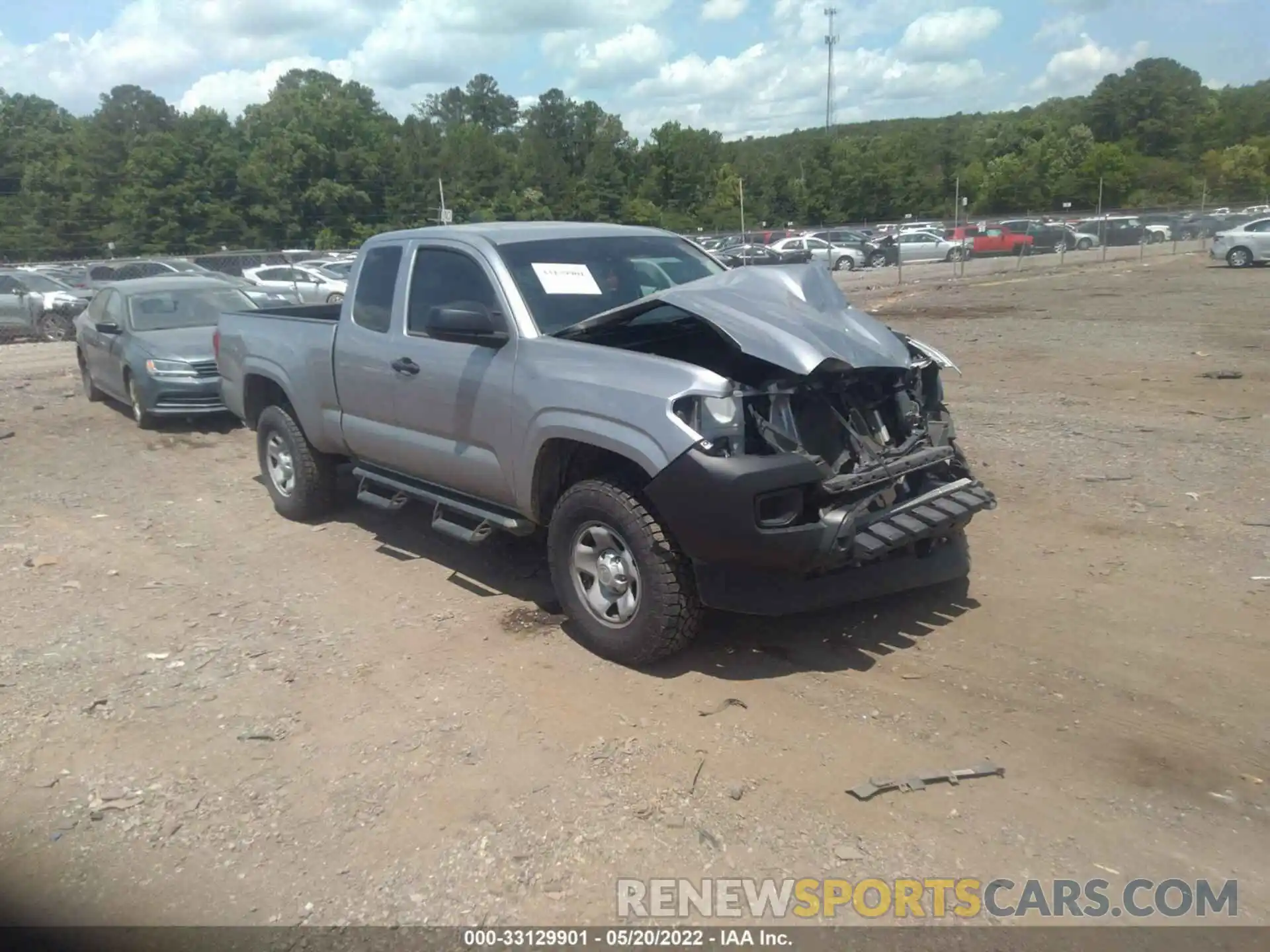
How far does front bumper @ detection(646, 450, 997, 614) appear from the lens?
14.9 ft

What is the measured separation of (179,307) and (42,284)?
1737 centimetres

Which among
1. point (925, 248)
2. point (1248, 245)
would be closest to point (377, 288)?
point (1248, 245)

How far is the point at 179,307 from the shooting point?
1262cm

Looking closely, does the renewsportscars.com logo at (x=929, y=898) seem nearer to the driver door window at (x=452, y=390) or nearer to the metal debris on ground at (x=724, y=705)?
the metal debris on ground at (x=724, y=705)

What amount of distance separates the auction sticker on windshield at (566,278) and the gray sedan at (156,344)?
259 inches

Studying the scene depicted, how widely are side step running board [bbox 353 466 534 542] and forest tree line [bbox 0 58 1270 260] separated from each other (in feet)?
185

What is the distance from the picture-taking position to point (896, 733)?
438cm

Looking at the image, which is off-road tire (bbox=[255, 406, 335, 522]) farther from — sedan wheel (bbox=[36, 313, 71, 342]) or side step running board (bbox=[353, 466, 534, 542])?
sedan wheel (bbox=[36, 313, 71, 342])

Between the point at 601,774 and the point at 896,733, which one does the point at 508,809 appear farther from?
the point at 896,733

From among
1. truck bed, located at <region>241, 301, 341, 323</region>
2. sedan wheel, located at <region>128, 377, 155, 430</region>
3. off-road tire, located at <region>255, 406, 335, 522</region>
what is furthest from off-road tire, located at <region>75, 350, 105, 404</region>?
off-road tire, located at <region>255, 406, 335, 522</region>

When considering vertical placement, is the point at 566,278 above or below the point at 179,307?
above

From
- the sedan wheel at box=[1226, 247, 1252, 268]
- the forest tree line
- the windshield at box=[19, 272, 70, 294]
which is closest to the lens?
the windshield at box=[19, 272, 70, 294]

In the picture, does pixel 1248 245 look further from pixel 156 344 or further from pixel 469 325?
pixel 469 325

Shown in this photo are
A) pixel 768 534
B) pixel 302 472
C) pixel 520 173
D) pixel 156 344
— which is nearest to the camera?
pixel 768 534
